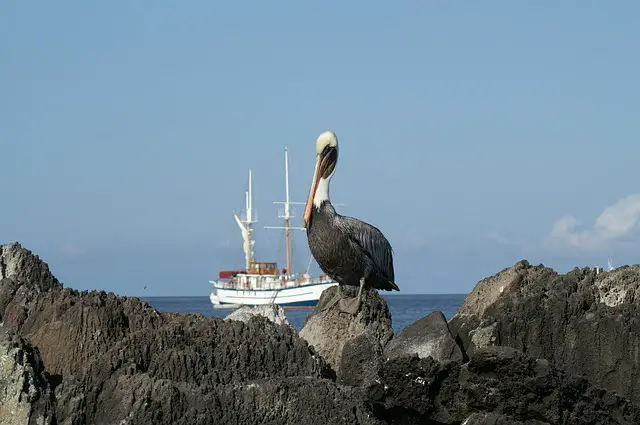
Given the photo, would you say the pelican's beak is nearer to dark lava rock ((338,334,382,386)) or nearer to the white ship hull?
dark lava rock ((338,334,382,386))

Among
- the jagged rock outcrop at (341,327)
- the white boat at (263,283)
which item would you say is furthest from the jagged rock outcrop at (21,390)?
the white boat at (263,283)

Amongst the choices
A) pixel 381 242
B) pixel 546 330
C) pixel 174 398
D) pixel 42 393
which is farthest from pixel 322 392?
pixel 381 242

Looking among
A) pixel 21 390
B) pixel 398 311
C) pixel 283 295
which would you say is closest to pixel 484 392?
pixel 21 390

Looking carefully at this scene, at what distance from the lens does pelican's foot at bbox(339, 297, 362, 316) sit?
10.9 m

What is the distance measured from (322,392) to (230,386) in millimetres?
641

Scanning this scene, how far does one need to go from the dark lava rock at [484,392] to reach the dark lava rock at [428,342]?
108 cm

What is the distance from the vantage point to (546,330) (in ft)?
32.3

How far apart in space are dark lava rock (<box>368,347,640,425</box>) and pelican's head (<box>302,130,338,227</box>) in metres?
4.62

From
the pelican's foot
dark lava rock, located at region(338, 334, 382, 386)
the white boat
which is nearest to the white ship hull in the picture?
the white boat

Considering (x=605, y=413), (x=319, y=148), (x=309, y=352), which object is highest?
(x=319, y=148)

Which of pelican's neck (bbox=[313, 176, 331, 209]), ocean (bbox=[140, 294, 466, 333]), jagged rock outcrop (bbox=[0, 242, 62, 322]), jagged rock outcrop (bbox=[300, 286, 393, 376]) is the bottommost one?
jagged rock outcrop (bbox=[300, 286, 393, 376])

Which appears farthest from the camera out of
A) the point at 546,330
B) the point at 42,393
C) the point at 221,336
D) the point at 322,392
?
the point at 546,330

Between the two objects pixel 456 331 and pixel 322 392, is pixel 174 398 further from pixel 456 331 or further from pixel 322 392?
pixel 456 331

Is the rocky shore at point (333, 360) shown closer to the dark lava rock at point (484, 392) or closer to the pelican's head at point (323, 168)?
the dark lava rock at point (484, 392)
